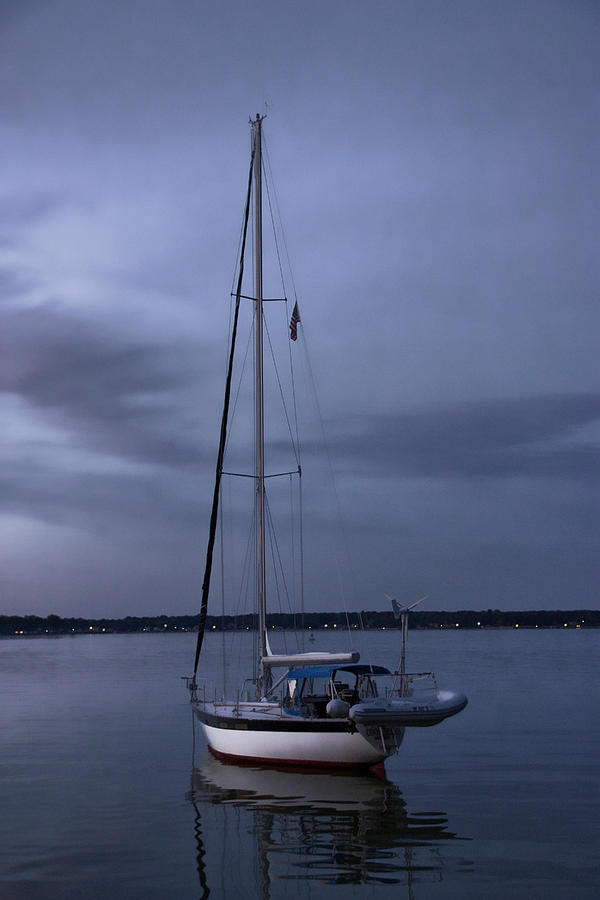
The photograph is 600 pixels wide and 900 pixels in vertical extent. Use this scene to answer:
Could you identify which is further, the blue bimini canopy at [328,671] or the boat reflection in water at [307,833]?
the blue bimini canopy at [328,671]

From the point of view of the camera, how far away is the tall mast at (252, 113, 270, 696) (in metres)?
29.2

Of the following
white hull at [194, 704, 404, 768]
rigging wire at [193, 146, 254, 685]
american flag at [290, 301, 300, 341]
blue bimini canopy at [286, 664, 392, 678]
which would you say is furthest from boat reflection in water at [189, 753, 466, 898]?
american flag at [290, 301, 300, 341]

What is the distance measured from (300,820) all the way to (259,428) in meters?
12.9

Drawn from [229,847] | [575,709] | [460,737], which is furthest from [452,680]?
[229,847]

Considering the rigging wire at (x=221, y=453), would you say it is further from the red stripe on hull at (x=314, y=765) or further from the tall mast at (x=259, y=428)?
the red stripe on hull at (x=314, y=765)

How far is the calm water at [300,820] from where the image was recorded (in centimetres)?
1628

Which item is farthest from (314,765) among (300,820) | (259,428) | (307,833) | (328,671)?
(259,428)

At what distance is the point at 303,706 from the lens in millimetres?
26188

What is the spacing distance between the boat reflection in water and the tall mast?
4.04m

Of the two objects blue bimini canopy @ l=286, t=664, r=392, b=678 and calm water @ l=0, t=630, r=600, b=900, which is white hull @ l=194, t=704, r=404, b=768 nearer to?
calm water @ l=0, t=630, r=600, b=900

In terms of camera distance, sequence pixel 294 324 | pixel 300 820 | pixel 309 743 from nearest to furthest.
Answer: pixel 300 820
pixel 309 743
pixel 294 324

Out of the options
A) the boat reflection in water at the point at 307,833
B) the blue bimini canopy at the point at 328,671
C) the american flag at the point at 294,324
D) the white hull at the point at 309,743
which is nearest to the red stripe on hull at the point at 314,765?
the white hull at the point at 309,743

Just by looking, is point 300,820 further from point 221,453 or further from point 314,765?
point 221,453

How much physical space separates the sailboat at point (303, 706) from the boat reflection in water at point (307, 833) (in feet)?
3.02
